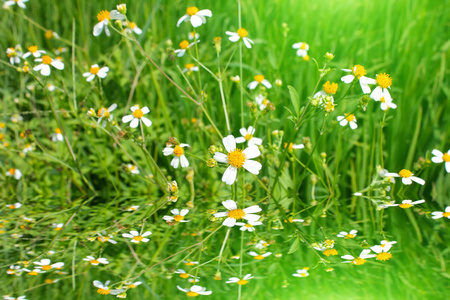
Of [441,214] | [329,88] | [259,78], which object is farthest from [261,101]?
[441,214]

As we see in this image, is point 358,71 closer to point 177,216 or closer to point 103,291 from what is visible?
point 177,216

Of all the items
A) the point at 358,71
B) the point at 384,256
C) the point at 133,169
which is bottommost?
the point at 384,256

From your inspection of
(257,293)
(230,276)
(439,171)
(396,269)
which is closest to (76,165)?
(230,276)

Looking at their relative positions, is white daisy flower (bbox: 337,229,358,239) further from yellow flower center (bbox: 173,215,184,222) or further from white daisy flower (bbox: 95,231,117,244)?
white daisy flower (bbox: 95,231,117,244)

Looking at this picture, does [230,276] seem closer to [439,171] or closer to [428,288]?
[428,288]

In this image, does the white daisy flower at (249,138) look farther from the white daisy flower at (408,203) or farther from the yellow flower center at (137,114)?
the white daisy flower at (408,203)

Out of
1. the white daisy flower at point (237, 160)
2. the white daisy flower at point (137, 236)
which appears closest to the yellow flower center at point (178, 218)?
the white daisy flower at point (137, 236)

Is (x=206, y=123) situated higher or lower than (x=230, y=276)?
higher
